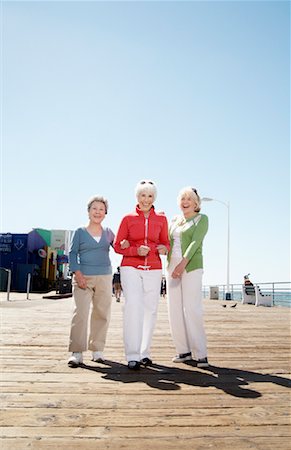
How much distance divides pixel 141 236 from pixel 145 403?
1.67 m

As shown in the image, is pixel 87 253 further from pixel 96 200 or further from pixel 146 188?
pixel 146 188

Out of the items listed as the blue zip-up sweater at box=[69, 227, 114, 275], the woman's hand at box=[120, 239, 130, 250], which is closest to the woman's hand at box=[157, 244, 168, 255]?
the woman's hand at box=[120, 239, 130, 250]

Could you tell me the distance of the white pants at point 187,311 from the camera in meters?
3.67

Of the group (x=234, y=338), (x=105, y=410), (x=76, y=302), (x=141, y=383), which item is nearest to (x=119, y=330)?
(x=234, y=338)

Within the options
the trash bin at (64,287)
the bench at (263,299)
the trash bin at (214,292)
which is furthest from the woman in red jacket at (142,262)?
the trash bin at (214,292)

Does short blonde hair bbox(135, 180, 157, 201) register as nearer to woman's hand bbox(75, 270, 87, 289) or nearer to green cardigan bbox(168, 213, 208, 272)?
green cardigan bbox(168, 213, 208, 272)

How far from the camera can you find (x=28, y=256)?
98.7 ft

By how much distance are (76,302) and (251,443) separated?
239cm

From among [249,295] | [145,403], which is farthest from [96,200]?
[249,295]

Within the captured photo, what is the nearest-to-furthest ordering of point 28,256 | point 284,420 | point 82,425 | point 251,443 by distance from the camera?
point 251,443 → point 82,425 → point 284,420 → point 28,256

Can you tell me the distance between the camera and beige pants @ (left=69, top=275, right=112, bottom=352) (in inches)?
149

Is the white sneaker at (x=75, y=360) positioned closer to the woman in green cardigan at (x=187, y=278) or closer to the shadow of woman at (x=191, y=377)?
the shadow of woman at (x=191, y=377)

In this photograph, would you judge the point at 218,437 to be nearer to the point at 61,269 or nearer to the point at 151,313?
the point at 151,313

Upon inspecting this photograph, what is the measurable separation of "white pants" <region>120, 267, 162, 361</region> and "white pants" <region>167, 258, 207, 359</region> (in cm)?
23
